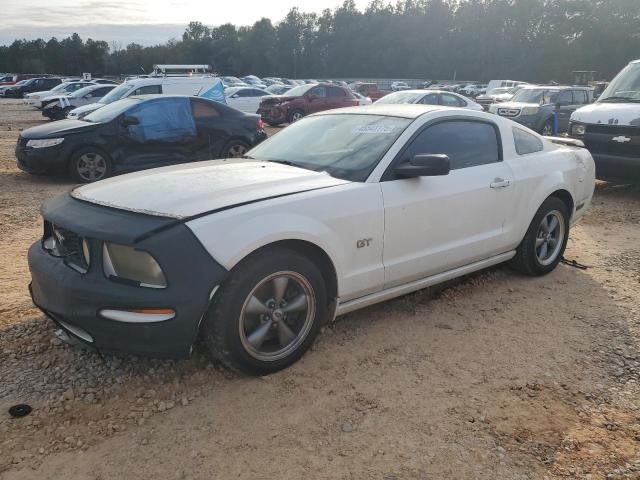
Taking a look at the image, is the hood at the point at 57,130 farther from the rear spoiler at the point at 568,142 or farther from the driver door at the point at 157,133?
the rear spoiler at the point at 568,142

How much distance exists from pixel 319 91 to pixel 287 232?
1829 cm

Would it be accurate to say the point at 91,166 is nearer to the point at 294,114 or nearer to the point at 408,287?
the point at 408,287

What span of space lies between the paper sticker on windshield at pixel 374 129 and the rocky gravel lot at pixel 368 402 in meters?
1.36

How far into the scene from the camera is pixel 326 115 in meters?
4.57

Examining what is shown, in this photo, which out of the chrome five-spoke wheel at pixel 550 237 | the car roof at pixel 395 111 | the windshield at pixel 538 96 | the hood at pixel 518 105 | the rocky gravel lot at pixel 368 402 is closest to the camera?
the rocky gravel lot at pixel 368 402

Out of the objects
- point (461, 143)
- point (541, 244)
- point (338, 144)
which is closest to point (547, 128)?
point (541, 244)

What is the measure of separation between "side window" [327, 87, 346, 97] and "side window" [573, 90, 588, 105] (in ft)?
26.7

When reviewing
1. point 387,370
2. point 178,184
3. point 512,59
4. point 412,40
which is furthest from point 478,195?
point 412,40

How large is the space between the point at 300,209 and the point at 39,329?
6.66 ft

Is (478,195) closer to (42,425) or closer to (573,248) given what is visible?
(573,248)

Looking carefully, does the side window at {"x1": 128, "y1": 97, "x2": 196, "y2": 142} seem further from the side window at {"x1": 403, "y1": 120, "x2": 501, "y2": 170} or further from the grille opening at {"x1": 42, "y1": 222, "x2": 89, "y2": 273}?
the side window at {"x1": 403, "y1": 120, "x2": 501, "y2": 170}

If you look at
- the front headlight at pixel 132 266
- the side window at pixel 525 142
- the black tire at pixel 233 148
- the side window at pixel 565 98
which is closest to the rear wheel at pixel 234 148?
the black tire at pixel 233 148

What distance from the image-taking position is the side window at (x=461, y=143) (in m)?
3.96

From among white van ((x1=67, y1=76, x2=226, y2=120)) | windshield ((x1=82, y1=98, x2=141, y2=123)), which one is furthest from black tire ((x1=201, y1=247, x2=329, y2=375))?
white van ((x1=67, y1=76, x2=226, y2=120))
